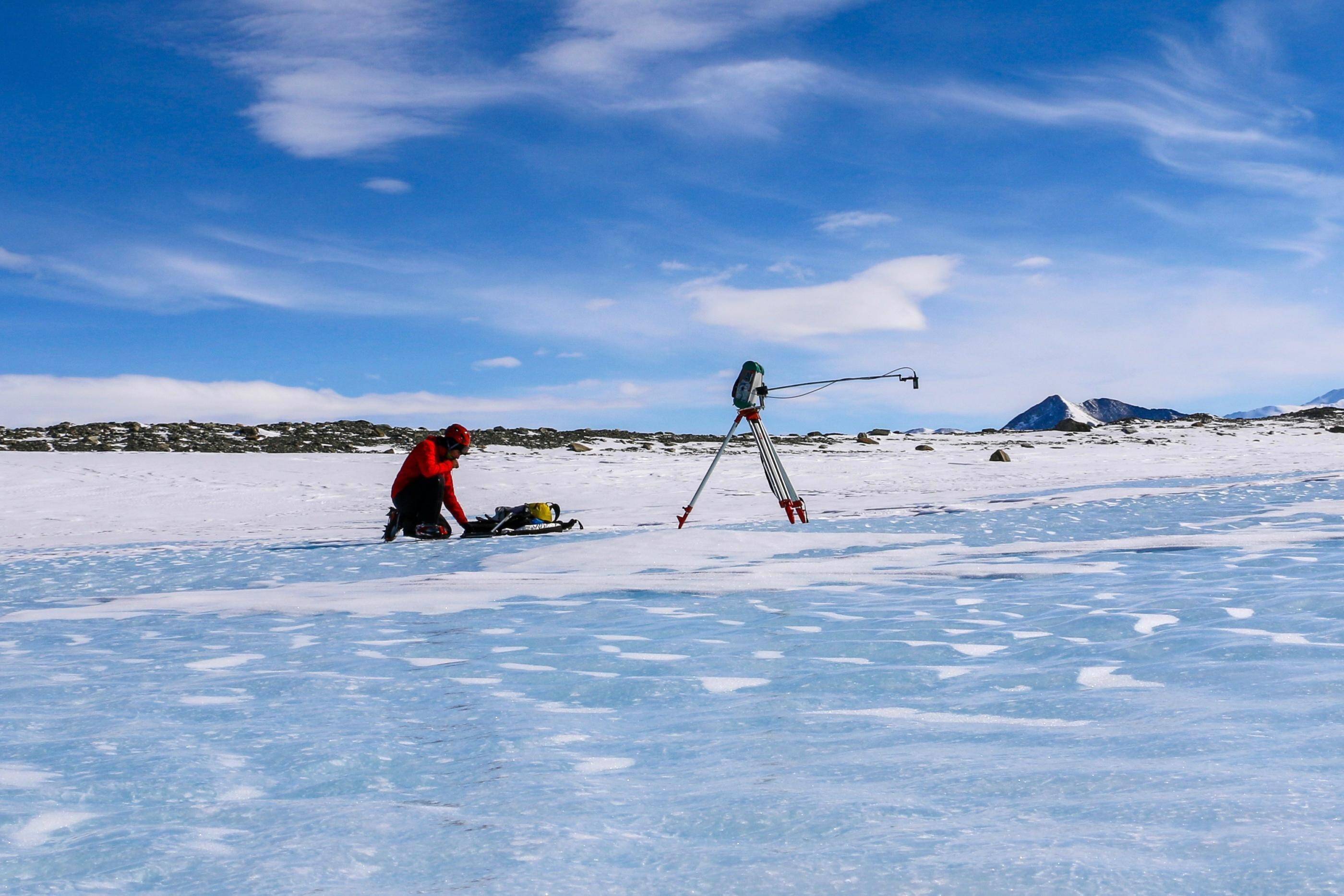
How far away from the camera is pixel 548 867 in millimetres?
1931

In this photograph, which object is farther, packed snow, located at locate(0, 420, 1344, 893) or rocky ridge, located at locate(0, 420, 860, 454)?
rocky ridge, located at locate(0, 420, 860, 454)

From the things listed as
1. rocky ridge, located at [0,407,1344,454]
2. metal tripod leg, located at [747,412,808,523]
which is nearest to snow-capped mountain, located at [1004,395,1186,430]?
rocky ridge, located at [0,407,1344,454]

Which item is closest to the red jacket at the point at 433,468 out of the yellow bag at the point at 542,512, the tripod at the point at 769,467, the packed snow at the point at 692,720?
the yellow bag at the point at 542,512

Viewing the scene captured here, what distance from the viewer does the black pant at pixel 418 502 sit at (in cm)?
1043

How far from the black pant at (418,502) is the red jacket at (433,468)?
6 cm

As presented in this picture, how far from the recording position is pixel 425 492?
10445 mm

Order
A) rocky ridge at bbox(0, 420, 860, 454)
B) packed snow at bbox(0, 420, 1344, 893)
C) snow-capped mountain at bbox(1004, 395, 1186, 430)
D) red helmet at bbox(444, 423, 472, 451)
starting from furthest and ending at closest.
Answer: snow-capped mountain at bbox(1004, 395, 1186, 430)
rocky ridge at bbox(0, 420, 860, 454)
red helmet at bbox(444, 423, 472, 451)
packed snow at bbox(0, 420, 1344, 893)

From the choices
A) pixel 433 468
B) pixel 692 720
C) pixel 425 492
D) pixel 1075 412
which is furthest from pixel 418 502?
pixel 1075 412

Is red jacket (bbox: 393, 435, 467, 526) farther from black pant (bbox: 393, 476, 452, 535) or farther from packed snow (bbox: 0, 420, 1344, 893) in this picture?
packed snow (bbox: 0, 420, 1344, 893)

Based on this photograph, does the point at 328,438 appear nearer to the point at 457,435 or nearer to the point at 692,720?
the point at 457,435

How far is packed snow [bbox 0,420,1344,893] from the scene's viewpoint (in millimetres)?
1943

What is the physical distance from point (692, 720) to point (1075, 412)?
7015 cm

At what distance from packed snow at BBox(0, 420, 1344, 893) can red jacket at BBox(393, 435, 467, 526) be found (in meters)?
1.52

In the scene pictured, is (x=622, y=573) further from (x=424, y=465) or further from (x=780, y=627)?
(x=424, y=465)
